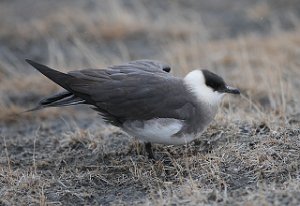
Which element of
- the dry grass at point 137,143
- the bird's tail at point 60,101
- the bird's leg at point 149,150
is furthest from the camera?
the bird's leg at point 149,150

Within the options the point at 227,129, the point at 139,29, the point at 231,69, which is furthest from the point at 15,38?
the point at 227,129

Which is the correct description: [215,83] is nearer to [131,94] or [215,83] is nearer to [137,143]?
[131,94]

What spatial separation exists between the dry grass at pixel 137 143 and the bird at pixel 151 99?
276 mm

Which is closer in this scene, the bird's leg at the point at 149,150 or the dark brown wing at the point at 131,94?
the dark brown wing at the point at 131,94

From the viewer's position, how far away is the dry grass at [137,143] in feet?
14.2

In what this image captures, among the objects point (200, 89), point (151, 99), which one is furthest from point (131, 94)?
point (200, 89)

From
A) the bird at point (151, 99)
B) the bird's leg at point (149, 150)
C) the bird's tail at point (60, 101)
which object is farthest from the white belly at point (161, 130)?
the bird's tail at point (60, 101)

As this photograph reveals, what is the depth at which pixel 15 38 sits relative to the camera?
9859 millimetres

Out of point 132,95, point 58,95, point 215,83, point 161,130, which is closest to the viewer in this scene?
point 161,130

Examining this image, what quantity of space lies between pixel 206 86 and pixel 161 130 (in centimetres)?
50

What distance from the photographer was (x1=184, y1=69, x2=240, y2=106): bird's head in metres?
4.71

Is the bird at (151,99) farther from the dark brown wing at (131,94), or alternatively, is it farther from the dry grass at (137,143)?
the dry grass at (137,143)

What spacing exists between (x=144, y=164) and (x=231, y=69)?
3467 millimetres

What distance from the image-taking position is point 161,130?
4.55 metres
